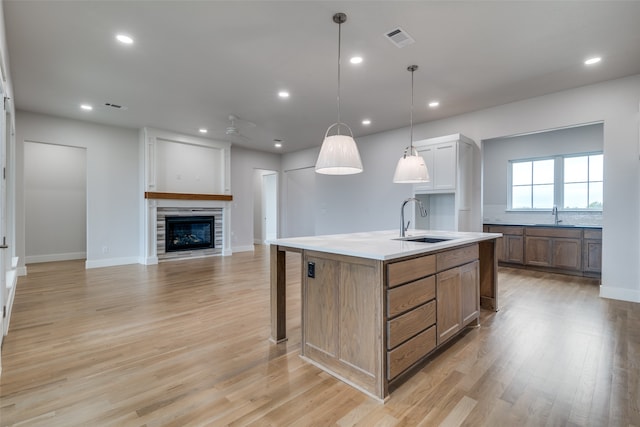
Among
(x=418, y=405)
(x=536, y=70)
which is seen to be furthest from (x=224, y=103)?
(x=418, y=405)

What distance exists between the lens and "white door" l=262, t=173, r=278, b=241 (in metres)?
9.39

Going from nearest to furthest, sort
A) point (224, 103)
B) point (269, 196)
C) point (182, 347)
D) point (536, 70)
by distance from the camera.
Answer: point (182, 347)
point (536, 70)
point (224, 103)
point (269, 196)

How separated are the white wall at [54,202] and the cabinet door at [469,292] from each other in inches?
313

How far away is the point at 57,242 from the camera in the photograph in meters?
6.74

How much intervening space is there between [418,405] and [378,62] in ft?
10.7

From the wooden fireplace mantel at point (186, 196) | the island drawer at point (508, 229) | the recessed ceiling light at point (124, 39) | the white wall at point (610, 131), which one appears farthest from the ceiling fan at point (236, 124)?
the island drawer at point (508, 229)

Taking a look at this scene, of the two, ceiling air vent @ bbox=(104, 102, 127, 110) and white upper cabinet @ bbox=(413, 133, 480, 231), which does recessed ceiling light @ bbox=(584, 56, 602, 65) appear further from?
ceiling air vent @ bbox=(104, 102, 127, 110)

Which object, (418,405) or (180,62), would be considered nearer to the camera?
(418,405)

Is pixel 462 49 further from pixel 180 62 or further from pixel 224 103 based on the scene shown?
pixel 224 103

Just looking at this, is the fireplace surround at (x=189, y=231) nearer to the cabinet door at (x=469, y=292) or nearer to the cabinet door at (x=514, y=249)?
the cabinet door at (x=469, y=292)

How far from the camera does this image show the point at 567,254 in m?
5.14

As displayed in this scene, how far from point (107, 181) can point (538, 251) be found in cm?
828

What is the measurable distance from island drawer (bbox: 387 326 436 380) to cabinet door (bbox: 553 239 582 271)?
4.37 meters

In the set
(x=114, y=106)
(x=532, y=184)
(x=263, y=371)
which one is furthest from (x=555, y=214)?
(x=114, y=106)
